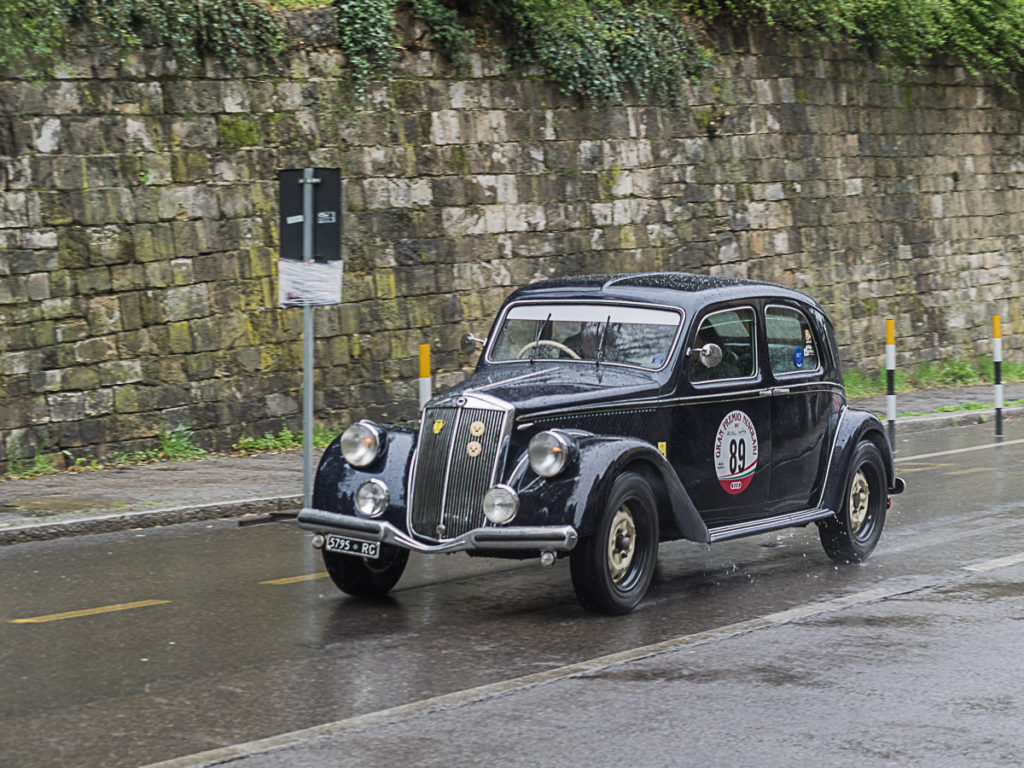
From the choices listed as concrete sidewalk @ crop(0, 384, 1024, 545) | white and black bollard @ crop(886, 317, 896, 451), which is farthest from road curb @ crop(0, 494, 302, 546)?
white and black bollard @ crop(886, 317, 896, 451)

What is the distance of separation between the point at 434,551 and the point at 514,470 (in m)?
0.57

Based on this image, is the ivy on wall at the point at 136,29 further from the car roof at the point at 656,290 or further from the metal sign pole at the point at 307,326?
the car roof at the point at 656,290

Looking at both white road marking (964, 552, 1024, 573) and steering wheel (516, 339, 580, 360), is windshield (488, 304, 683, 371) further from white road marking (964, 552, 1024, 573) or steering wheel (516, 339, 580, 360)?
white road marking (964, 552, 1024, 573)

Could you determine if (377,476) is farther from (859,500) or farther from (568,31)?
(568,31)

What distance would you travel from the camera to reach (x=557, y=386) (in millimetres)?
8109

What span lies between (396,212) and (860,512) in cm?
815

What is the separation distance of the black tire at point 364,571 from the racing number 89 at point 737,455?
196cm

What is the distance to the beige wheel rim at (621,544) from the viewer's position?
25.0ft

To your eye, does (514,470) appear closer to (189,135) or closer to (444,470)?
(444,470)

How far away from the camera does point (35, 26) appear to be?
1312cm

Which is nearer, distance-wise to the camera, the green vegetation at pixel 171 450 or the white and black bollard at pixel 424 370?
the white and black bollard at pixel 424 370

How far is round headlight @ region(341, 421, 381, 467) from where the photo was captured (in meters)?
7.90

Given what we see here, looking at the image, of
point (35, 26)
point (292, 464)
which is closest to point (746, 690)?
point (292, 464)

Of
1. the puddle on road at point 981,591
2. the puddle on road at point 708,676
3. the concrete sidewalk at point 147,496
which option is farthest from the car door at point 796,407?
the concrete sidewalk at point 147,496
